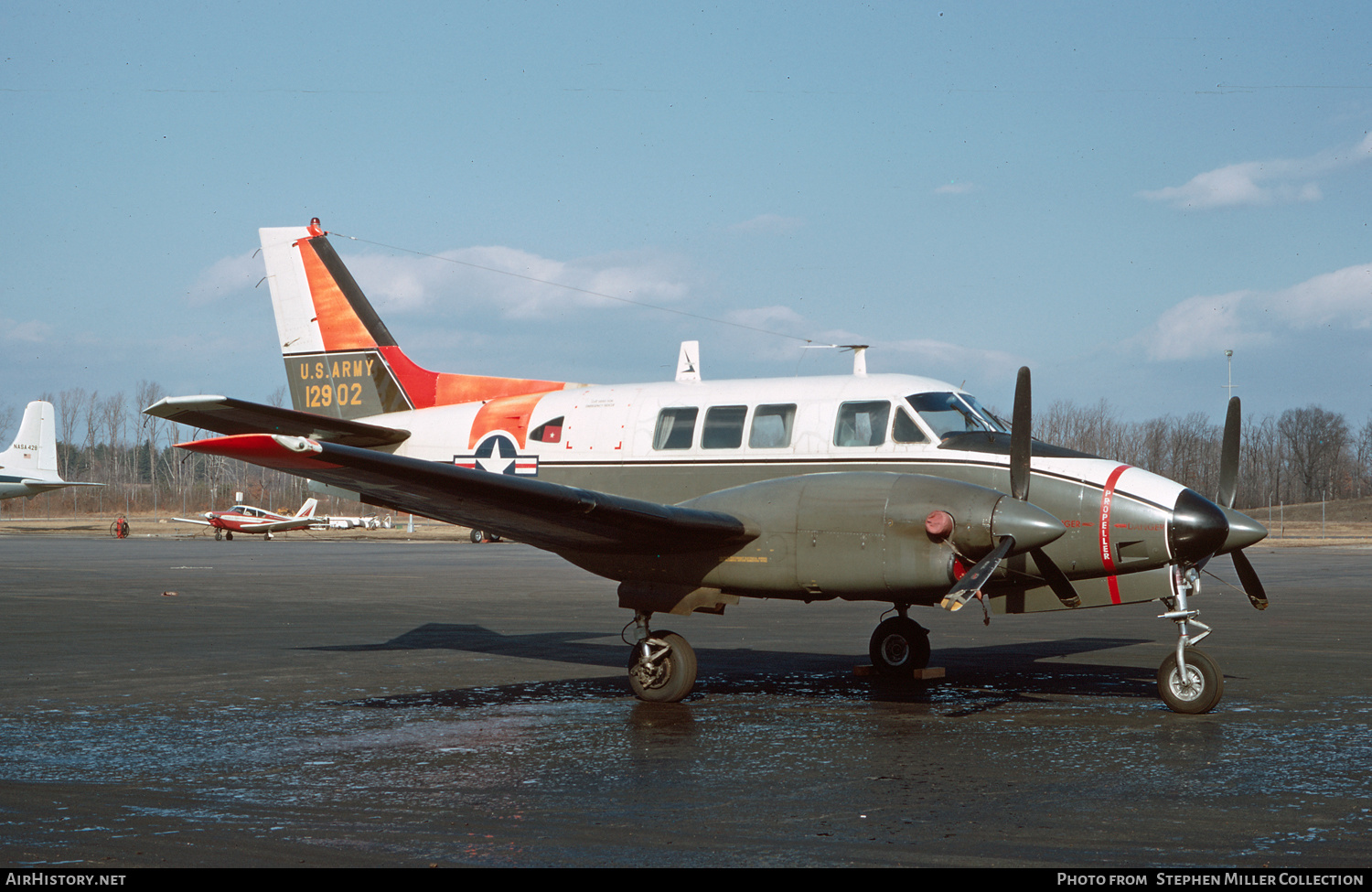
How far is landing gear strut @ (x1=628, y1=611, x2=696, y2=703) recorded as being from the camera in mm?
10289

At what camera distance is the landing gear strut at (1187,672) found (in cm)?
955

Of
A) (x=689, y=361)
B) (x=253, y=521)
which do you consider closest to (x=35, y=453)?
(x=253, y=521)

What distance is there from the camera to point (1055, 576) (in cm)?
979

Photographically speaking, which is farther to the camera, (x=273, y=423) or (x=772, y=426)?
(x=273, y=423)

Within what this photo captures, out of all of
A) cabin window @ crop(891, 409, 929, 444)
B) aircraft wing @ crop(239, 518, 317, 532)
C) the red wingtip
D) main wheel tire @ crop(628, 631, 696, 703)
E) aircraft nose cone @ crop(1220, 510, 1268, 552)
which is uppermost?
cabin window @ crop(891, 409, 929, 444)

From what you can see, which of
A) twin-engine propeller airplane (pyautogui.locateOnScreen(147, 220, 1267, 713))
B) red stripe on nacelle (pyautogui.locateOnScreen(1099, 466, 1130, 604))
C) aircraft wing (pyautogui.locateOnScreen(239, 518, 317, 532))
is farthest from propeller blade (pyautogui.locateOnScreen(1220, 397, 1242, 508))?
aircraft wing (pyautogui.locateOnScreen(239, 518, 317, 532))

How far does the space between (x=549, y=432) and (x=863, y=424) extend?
3654mm

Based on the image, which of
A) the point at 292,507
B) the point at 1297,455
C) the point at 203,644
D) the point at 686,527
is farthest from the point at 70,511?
the point at 1297,455

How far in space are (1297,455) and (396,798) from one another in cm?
14303

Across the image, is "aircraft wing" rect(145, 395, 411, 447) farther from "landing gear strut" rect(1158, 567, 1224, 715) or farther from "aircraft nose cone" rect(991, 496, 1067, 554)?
"landing gear strut" rect(1158, 567, 1224, 715)

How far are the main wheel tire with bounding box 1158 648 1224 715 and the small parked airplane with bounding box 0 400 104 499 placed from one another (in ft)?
211

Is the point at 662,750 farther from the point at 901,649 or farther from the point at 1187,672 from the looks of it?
the point at 1187,672

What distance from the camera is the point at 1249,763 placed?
25.0ft
